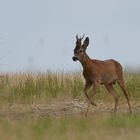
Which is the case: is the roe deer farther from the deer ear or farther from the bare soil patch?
the bare soil patch

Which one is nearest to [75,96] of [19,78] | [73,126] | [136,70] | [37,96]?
[37,96]

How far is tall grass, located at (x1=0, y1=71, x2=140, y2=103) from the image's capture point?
63.1 feet

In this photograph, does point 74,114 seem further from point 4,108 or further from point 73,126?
point 73,126

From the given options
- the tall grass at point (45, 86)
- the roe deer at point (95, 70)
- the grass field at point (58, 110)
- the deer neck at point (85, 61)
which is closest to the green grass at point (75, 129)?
the grass field at point (58, 110)

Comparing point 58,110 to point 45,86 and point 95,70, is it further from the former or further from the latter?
point 45,86

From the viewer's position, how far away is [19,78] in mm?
21344

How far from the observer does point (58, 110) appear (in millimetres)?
16281

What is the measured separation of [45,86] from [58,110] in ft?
13.0

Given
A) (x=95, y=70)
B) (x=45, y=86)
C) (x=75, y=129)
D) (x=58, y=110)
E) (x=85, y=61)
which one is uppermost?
(x=85, y=61)

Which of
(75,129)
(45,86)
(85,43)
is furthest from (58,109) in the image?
(75,129)

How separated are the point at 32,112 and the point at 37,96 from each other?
10.8 ft

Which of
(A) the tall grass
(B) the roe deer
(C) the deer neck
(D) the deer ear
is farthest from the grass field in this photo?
(D) the deer ear

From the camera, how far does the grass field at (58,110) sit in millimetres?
10516

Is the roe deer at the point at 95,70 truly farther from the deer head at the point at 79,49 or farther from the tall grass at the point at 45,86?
the tall grass at the point at 45,86
